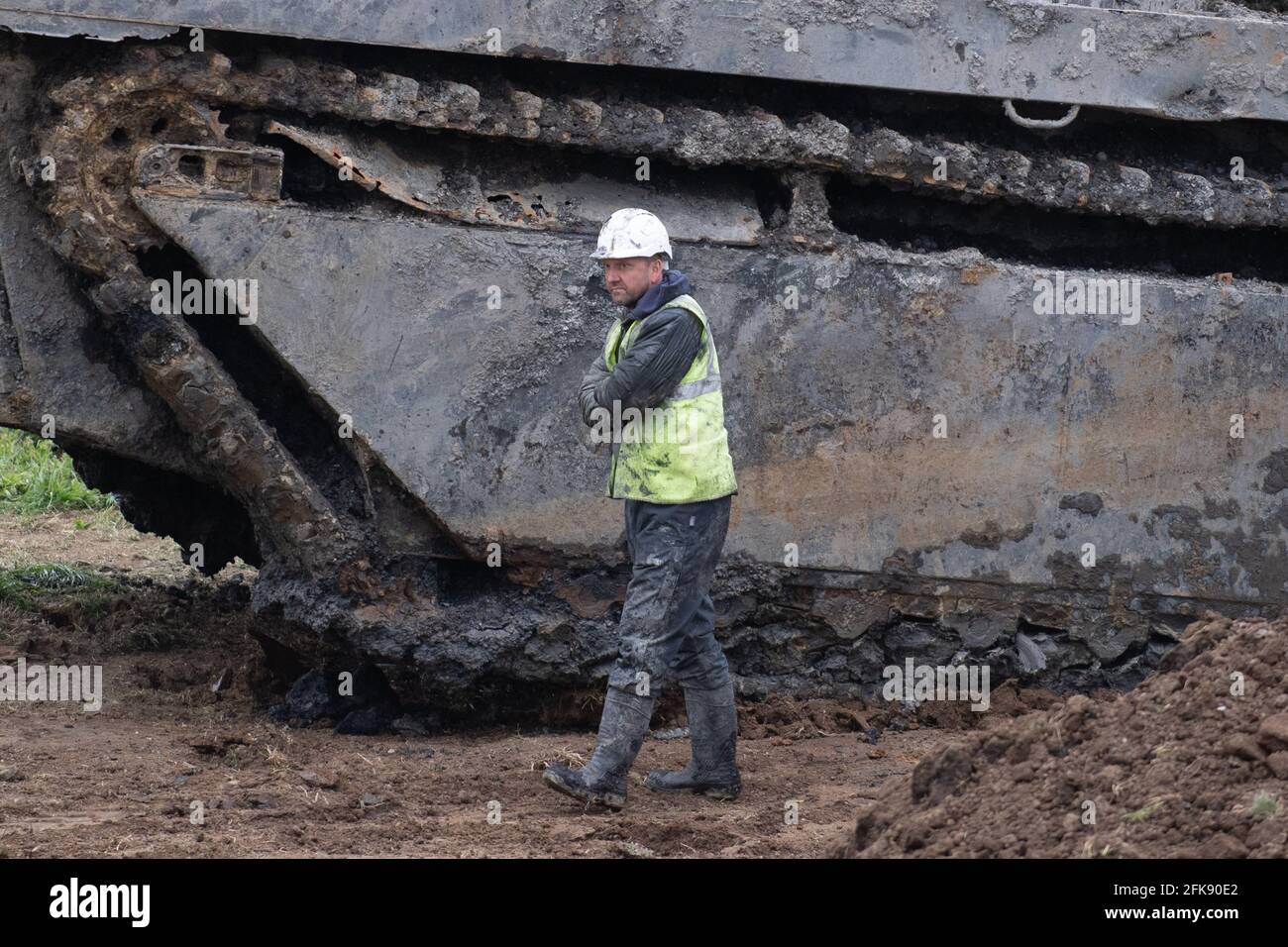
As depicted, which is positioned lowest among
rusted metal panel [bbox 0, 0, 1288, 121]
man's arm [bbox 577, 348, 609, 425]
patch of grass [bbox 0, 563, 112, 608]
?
patch of grass [bbox 0, 563, 112, 608]

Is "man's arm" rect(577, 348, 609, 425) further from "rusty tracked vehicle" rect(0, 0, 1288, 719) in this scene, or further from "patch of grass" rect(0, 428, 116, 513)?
"patch of grass" rect(0, 428, 116, 513)

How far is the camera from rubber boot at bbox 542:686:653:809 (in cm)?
493

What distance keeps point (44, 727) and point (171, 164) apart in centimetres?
195

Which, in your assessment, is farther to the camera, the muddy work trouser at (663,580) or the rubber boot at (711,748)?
the rubber boot at (711,748)

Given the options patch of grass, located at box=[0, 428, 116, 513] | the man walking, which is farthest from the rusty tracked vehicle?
patch of grass, located at box=[0, 428, 116, 513]

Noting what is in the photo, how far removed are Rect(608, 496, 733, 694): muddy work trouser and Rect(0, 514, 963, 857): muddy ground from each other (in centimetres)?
44

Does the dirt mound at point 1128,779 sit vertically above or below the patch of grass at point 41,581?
below

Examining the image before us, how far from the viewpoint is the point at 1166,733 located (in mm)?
3896

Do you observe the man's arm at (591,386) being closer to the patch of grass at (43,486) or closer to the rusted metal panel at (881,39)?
the rusted metal panel at (881,39)

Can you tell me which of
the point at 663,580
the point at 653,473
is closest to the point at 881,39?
the point at 653,473

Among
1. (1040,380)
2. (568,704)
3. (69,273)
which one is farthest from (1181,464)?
(69,273)

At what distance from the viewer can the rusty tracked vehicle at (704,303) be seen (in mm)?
5504

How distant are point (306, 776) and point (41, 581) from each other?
10.8 feet

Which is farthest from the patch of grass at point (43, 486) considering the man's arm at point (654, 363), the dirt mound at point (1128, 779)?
the dirt mound at point (1128, 779)
